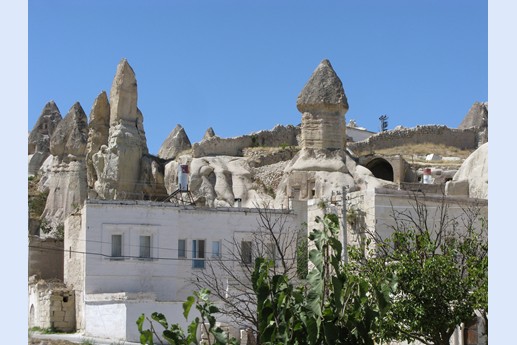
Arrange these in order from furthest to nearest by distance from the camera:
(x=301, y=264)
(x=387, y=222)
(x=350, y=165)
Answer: (x=350, y=165) < (x=301, y=264) < (x=387, y=222)

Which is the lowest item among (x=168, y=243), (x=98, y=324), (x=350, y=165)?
(x=98, y=324)

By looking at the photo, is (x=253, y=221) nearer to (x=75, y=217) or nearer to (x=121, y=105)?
(x=75, y=217)

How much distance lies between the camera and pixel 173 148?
63.4m

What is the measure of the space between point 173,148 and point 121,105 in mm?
14906

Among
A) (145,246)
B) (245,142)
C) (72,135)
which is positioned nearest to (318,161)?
(245,142)

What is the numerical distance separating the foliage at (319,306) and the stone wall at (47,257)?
23519 millimetres

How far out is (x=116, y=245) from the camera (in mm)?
31609

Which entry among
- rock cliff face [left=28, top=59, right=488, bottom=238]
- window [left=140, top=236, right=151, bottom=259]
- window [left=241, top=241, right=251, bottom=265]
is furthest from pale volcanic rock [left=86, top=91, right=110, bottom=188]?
window [left=140, top=236, right=151, bottom=259]

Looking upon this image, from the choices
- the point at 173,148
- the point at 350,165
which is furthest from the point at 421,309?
the point at 173,148

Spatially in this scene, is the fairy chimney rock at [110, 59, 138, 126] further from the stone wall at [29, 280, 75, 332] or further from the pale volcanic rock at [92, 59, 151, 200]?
the stone wall at [29, 280, 75, 332]

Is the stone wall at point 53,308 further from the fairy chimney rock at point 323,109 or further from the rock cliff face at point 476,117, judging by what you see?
the rock cliff face at point 476,117

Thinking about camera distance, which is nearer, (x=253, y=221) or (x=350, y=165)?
(x=253, y=221)

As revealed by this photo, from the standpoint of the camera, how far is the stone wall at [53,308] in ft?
102

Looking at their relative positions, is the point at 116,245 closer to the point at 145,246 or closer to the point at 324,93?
the point at 145,246
